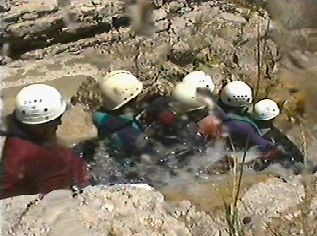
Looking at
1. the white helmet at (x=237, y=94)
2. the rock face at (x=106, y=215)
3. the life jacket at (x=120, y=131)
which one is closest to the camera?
the rock face at (x=106, y=215)

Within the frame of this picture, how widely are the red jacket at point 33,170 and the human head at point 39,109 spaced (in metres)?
0.13

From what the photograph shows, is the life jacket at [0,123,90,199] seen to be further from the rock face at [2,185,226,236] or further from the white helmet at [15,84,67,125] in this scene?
the rock face at [2,185,226,236]

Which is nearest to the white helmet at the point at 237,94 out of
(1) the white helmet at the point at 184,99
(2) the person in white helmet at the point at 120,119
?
(1) the white helmet at the point at 184,99

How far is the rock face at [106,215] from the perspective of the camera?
246 cm

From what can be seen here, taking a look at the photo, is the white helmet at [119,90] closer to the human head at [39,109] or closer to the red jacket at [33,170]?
the human head at [39,109]

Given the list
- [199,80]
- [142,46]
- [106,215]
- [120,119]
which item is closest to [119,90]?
[120,119]

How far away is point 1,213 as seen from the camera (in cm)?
251

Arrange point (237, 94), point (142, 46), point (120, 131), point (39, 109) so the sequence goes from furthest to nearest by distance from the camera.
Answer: point (142, 46), point (237, 94), point (120, 131), point (39, 109)

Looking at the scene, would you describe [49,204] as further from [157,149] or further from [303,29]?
[303,29]

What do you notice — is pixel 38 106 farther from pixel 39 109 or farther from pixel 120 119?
pixel 120 119

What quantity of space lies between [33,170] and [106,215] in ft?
2.80

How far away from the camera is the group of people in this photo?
3.31m

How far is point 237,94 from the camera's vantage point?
4297 millimetres

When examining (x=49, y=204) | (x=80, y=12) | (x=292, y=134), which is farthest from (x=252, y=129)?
(x=49, y=204)
